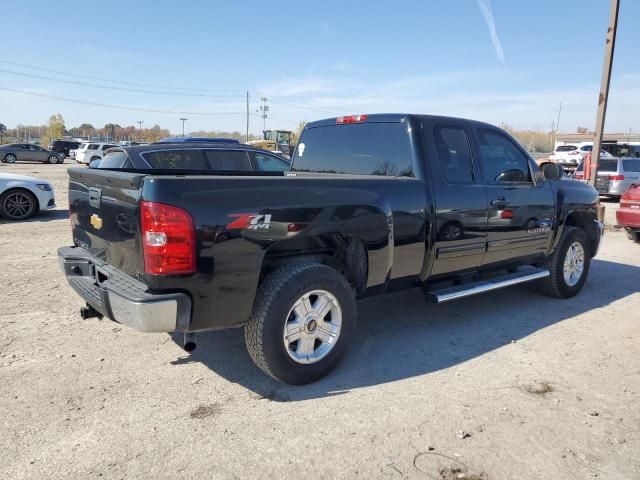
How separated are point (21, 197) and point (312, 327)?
9438mm

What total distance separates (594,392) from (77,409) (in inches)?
140

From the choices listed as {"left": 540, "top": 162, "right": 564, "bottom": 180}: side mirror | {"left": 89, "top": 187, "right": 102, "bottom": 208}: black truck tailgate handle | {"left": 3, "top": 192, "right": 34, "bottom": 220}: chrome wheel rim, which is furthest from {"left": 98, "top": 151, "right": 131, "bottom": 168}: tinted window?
{"left": 540, "top": 162, "right": 564, "bottom": 180}: side mirror

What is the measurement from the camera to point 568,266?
5859 mm

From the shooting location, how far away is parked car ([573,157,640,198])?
56.3 ft

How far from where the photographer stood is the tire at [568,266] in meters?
5.67

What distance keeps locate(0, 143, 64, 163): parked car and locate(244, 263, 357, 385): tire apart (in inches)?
1580

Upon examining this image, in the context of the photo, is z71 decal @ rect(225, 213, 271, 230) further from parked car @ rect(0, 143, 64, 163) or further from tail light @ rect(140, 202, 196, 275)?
parked car @ rect(0, 143, 64, 163)

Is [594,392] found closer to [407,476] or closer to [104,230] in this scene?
[407,476]

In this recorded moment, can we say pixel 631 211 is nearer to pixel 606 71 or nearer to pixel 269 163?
pixel 606 71

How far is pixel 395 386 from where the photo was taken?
3.54m

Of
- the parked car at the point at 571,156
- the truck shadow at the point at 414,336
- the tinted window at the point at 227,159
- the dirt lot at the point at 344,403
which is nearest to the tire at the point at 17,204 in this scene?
the tinted window at the point at 227,159

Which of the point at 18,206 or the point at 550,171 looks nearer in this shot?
the point at 550,171

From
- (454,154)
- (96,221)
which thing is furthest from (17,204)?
(454,154)

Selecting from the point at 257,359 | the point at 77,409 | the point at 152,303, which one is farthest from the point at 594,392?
the point at 77,409
